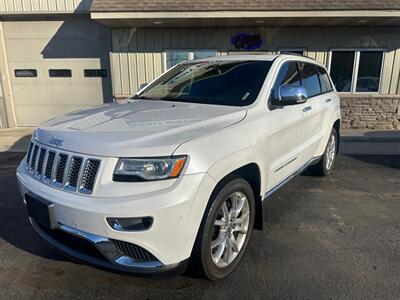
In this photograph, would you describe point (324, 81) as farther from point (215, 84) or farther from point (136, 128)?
point (136, 128)

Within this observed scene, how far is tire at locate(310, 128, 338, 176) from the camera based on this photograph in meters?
4.91

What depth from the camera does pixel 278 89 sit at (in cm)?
319

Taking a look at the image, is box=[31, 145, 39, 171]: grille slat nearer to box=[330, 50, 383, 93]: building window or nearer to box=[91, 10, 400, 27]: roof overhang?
box=[91, 10, 400, 27]: roof overhang

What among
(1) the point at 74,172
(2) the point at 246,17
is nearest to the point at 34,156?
(1) the point at 74,172

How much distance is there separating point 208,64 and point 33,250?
2717 millimetres

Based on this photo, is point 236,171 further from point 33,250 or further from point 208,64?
point 33,250

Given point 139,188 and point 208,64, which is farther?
point 208,64

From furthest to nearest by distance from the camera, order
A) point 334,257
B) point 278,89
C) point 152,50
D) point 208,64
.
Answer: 1. point 152,50
2. point 208,64
3. point 278,89
4. point 334,257

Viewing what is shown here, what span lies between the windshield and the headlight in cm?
115

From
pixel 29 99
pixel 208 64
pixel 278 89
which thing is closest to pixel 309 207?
pixel 278 89

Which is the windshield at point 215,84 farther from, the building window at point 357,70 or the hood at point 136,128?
the building window at point 357,70

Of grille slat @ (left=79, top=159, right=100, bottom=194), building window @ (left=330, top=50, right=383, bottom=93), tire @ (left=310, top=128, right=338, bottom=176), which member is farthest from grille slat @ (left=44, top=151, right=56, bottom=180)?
building window @ (left=330, top=50, right=383, bottom=93)

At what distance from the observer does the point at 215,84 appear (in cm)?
337

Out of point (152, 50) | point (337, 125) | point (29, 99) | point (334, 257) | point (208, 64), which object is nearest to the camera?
point (334, 257)
